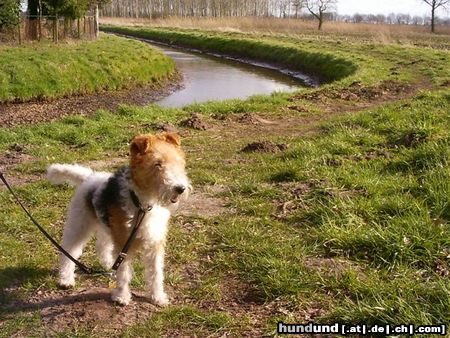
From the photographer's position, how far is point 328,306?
414cm

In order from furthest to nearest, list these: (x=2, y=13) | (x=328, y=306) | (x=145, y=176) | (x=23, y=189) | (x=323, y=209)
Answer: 1. (x=2, y=13)
2. (x=23, y=189)
3. (x=323, y=209)
4. (x=328, y=306)
5. (x=145, y=176)

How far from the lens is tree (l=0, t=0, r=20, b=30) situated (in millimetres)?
21172

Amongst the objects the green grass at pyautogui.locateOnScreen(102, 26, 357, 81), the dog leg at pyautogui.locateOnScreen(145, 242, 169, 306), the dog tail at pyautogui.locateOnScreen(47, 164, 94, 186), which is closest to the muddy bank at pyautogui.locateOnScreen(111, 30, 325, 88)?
the green grass at pyautogui.locateOnScreen(102, 26, 357, 81)

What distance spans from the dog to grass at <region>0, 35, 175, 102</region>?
12.6m

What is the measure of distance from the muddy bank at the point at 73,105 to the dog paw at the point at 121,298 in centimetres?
980

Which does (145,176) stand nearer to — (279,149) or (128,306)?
(128,306)

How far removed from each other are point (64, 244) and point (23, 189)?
283cm

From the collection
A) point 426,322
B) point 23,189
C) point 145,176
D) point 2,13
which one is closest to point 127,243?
point 145,176

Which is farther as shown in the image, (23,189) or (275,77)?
(275,77)

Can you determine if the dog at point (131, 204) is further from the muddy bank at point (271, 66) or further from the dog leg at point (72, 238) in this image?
the muddy bank at point (271, 66)

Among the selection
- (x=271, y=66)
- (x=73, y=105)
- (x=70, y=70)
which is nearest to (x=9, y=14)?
(x=70, y=70)

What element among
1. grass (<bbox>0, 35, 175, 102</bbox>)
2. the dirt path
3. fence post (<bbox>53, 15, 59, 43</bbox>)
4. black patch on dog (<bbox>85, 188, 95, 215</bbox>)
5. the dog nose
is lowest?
the dirt path

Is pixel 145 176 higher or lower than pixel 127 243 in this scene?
higher

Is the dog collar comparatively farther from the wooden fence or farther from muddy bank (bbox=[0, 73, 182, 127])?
the wooden fence
